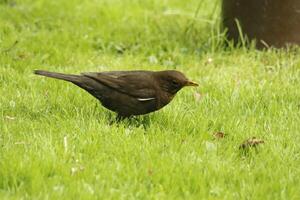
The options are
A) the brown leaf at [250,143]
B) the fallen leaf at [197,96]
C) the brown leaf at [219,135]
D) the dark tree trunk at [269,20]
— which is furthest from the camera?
the dark tree trunk at [269,20]

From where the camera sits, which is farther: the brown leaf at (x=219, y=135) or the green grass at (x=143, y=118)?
the brown leaf at (x=219, y=135)

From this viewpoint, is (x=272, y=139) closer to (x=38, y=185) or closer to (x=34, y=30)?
(x=38, y=185)

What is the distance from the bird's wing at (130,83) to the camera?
5625 millimetres

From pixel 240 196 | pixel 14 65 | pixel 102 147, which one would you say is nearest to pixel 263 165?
pixel 240 196

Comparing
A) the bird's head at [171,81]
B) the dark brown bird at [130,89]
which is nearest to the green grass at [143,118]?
the dark brown bird at [130,89]

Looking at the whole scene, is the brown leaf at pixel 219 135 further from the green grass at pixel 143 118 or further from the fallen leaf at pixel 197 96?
the fallen leaf at pixel 197 96

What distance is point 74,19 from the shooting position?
940cm

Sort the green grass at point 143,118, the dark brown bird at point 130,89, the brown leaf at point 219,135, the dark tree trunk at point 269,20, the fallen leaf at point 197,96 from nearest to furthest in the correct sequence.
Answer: the green grass at point 143,118, the brown leaf at point 219,135, the dark brown bird at point 130,89, the fallen leaf at point 197,96, the dark tree trunk at point 269,20

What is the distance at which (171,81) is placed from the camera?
18.7ft

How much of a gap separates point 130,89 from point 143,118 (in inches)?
14.8

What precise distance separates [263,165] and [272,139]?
1.79ft

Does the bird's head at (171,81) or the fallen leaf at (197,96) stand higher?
the bird's head at (171,81)

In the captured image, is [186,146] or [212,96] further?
[212,96]

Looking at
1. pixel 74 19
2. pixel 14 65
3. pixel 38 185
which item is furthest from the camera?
pixel 74 19
